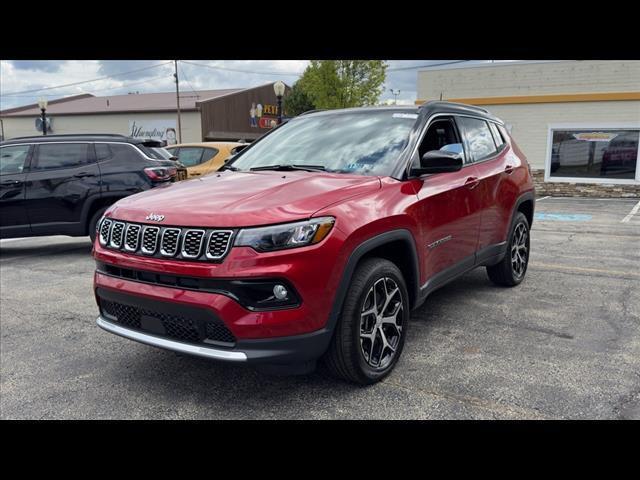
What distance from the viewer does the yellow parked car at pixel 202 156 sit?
406 inches

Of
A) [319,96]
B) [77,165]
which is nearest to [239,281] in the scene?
[77,165]

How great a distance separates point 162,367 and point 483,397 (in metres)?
2.16

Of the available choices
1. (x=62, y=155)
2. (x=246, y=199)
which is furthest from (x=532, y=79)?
(x=246, y=199)

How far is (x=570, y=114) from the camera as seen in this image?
16938 millimetres

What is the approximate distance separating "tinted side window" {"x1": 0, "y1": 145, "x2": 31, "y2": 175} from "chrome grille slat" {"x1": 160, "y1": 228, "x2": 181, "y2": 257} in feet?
19.7

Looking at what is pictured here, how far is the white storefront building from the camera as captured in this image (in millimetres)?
16188

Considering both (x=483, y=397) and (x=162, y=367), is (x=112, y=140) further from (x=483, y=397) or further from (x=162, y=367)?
(x=483, y=397)

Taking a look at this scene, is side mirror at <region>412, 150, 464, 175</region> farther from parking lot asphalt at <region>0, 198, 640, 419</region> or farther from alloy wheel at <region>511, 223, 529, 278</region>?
alloy wheel at <region>511, 223, 529, 278</region>

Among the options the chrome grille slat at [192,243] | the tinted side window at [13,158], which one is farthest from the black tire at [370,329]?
the tinted side window at [13,158]

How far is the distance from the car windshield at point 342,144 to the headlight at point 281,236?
95 centimetres

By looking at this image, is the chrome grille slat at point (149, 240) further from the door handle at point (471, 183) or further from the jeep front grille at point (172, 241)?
the door handle at point (471, 183)

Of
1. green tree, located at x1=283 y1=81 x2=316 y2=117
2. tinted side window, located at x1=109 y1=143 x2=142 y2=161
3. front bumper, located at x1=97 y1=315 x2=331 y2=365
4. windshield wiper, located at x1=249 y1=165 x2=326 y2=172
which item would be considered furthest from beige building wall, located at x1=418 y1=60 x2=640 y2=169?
green tree, located at x1=283 y1=81 x2=316 y2=117

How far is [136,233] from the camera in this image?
2.99 metres

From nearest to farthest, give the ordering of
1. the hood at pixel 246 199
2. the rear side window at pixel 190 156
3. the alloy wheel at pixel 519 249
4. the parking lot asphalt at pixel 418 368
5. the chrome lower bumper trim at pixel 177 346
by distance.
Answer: the chrome lower bumper trim at pixel 177 346
the hood at pixel 246 199
the parking lot asphalt at pixel 418 368
the alloy wheel at pixel 519 249
the rear side window at pixel 190 156
